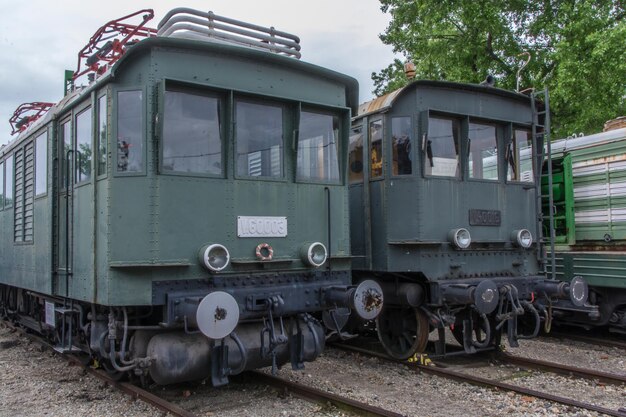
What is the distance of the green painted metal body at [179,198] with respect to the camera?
5430 millimetres

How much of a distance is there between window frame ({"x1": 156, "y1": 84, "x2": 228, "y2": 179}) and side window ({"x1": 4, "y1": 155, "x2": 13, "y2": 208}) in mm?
4686

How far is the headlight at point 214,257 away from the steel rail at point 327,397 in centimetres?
161

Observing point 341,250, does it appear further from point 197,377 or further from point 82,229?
point 82,229

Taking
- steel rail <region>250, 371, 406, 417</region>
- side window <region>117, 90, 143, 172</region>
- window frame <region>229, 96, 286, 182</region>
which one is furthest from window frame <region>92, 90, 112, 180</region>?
steel rail <region>250, 371, 406, 417</region>

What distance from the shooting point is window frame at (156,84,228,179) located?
5.47 metres

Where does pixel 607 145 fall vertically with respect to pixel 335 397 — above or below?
above

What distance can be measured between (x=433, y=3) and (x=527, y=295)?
1161 cm

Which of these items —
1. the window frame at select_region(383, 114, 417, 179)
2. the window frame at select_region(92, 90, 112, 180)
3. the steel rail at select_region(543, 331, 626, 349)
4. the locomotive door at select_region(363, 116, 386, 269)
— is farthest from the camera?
the steel rail at select_region(543, 331, 626, 349)

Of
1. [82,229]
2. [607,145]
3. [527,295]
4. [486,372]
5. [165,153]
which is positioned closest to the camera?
[165,153]

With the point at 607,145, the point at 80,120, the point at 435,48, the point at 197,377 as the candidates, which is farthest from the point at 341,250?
the point at 435,48

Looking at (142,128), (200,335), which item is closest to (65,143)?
(142,128)

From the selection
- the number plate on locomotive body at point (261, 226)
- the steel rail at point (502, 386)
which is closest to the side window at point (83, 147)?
the number plate on locomotive body at point (261, 226)

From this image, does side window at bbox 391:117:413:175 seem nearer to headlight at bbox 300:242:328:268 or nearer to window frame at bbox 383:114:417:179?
window frame at bbox 383:114:417:179

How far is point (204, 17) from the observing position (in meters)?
6.46
